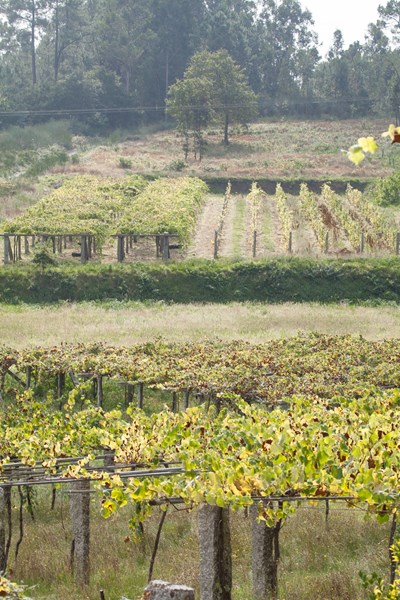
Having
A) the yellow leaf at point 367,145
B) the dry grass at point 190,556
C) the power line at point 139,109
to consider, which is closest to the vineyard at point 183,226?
the dry grass at point 190,556

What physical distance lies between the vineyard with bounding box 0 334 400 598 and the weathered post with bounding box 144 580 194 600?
48.1 inches

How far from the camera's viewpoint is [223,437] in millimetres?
9734

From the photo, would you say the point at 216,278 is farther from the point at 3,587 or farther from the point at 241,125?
the point at 241,125

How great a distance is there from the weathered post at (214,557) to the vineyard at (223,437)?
0.04 meters

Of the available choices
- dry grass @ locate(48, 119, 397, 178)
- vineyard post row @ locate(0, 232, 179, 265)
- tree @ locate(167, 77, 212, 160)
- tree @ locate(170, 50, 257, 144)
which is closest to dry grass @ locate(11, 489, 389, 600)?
vineyard post row @ locate(0, 232, 179, 265)

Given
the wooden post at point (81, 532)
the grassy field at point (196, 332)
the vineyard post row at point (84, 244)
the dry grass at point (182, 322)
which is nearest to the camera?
the grassy field at point (196, 332)

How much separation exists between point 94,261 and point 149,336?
439 inches

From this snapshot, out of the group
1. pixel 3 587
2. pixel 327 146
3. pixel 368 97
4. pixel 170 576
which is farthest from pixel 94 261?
pixel 368 97

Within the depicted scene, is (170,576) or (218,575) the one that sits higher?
(218,575)

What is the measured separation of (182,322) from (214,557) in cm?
2025

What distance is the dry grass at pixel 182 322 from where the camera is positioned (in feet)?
91.2

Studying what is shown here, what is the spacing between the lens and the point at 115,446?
1062cm

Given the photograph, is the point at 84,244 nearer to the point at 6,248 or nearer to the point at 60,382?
the point at 6,248

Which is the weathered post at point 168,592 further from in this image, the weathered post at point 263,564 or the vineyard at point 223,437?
the weathered post at point 263,564
